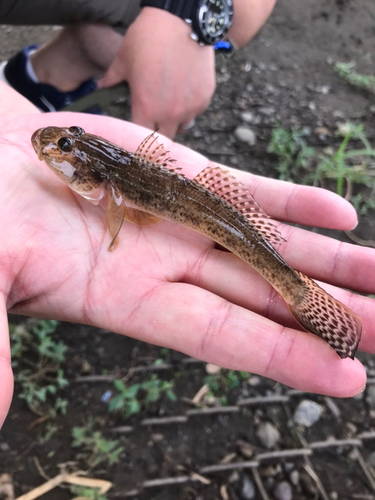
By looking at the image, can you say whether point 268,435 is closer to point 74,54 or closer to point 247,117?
point 247,117

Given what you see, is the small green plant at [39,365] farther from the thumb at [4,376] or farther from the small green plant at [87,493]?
the thumb at [4,376]

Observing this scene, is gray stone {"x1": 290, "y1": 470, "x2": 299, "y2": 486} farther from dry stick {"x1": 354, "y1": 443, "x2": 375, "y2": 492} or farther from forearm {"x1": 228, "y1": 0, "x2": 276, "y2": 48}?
forearm {"x1": 228, "y1": 0, "x2": 276, "y2": 48}

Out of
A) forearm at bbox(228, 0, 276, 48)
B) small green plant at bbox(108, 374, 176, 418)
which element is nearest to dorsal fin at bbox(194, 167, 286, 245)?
small green plant at bbox(108, 374, 176, 418)

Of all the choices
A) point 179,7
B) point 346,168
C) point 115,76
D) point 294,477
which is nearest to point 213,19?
point 179,7

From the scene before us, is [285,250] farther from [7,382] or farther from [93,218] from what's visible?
[7,382]

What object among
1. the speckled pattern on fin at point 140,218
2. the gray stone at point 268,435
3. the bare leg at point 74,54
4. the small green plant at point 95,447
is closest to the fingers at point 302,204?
the speckled pattern on fin at point 140,218
